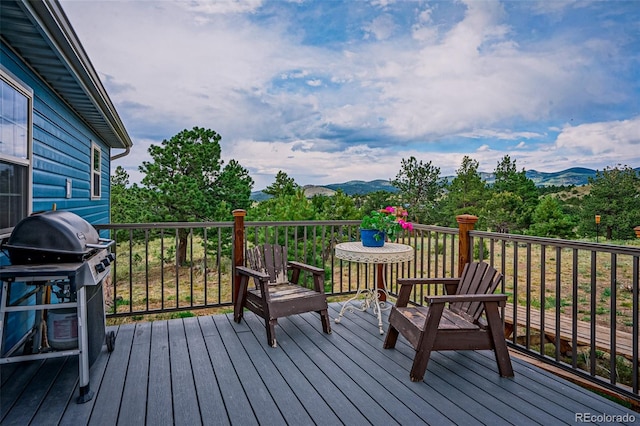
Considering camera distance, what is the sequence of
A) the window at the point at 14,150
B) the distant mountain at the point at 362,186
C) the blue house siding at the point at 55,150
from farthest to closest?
the distant mountain at the point at 362,186 → the blue house siding at the point at 55,150 → the window at the point at 14,150

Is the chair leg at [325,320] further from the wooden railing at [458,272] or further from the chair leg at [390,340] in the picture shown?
the wooden railing at [458,272]

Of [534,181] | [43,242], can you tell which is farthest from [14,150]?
[534,181]

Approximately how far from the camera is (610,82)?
1058 cm

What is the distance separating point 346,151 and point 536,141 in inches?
363

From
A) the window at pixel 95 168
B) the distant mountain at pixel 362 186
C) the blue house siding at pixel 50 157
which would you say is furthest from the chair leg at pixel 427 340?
the distant mountain at pixel 362 186

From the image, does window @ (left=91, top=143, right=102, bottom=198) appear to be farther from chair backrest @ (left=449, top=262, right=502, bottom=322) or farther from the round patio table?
chair backrest @ (left=449, top=262, right=502, bottom=322)

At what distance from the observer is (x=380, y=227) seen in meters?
3.48

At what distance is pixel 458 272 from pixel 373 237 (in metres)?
0.88

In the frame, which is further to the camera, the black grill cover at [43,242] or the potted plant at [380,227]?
the potted plant at [380,227]

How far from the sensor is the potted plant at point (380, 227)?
137 inches

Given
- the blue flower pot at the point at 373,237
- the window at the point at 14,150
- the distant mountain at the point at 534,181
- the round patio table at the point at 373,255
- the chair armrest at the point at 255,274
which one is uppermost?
the distant mountain at the point at 534,181

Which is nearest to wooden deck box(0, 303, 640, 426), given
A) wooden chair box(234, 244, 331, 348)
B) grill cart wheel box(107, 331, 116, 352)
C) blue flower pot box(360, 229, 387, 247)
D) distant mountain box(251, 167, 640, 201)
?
grill cart wheel box(107, 331, 116, 352)

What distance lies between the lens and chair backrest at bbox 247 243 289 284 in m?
3.43

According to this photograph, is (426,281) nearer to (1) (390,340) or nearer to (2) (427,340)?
(1) (390,340)
